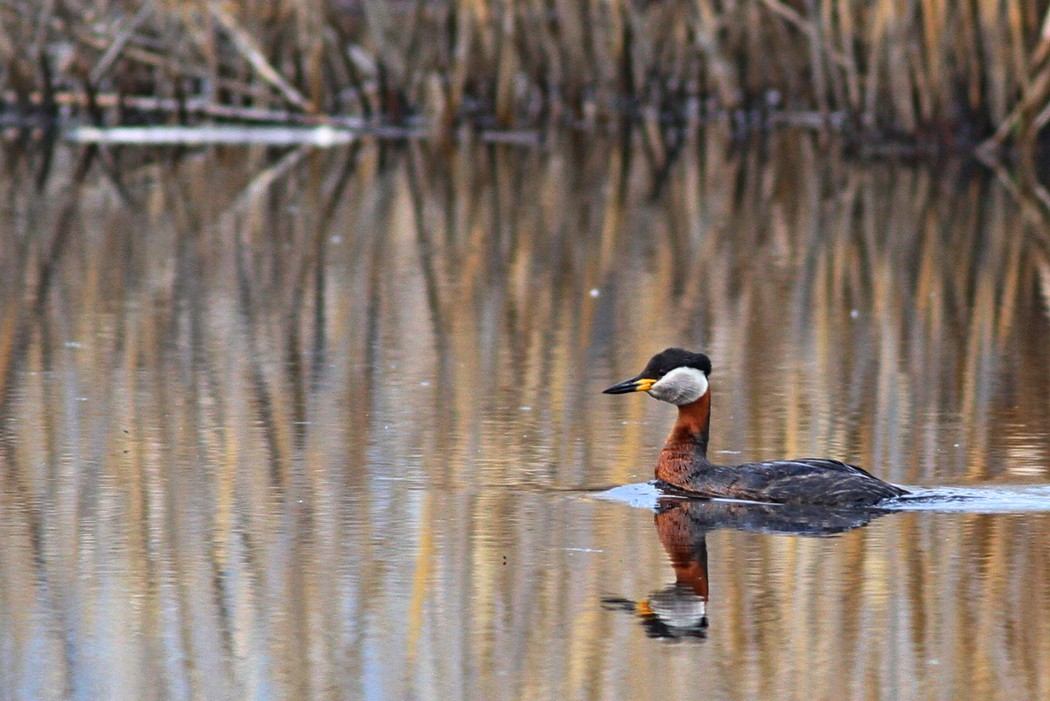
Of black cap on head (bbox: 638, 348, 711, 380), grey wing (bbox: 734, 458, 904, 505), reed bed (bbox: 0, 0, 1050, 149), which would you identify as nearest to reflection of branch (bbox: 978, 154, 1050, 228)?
reed bed (bbox: 0, 0, 1050, 149)

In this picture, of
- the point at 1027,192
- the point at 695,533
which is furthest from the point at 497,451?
the point at 1027,192

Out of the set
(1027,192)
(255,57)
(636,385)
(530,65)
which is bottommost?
(1027,192)

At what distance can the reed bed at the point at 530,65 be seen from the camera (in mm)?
16516

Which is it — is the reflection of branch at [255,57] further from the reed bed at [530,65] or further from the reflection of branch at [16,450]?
the reflection of branch at [16,450]

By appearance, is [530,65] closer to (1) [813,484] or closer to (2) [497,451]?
(2) [497,451]

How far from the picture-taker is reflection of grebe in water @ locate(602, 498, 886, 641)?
187 inches

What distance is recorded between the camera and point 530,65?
748 inches

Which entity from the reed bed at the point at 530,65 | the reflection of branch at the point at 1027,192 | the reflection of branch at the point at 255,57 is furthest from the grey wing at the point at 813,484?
the reflection of branch at the point at 255,57

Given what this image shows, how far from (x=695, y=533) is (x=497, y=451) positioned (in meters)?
0.99

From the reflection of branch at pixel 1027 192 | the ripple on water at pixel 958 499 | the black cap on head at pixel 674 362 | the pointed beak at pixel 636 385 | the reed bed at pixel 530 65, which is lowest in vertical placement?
the reflection of branch at pixel 1027 192

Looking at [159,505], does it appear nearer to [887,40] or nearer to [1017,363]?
[1017,363]

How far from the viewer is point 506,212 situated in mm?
13703

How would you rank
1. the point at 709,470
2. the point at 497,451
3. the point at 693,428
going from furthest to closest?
1. the point at 497,451
2. the point at 693,428
3. the point at 709,470

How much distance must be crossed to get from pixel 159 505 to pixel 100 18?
44.2 ft
